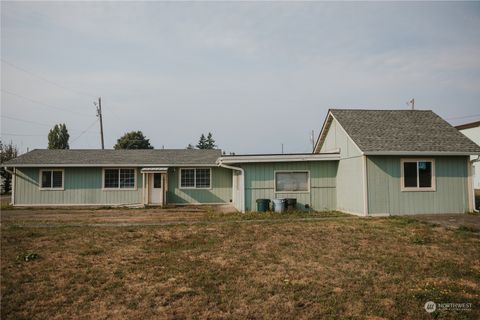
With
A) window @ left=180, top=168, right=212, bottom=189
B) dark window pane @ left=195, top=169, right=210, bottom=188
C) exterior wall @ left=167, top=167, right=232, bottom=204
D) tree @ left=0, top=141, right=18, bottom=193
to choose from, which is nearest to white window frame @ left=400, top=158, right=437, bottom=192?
exterior wall @ left=167, top=167, right=232, bottom=204

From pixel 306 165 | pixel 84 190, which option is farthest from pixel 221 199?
pixel 84 190

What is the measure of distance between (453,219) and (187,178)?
14.9 metres

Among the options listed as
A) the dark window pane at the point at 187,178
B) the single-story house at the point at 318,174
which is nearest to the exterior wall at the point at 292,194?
the single-story house at the point at 318,174

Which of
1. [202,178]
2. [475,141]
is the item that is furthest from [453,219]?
[475,141]

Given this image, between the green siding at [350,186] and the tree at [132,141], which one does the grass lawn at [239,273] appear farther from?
the tree at [132,141]

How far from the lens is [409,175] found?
46.2 feet

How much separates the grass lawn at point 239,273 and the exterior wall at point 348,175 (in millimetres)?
3655

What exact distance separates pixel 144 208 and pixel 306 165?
9852mm

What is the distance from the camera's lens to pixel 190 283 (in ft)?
19.4

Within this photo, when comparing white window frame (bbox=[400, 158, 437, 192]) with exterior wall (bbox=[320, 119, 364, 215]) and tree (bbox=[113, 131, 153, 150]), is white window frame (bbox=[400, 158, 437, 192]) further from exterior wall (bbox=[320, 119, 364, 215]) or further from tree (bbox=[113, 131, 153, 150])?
tree (bbox=[113, 131, 153, 150])

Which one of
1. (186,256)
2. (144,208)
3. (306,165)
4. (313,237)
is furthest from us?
(144,208)

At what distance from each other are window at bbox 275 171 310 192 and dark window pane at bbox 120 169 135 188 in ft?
33.5

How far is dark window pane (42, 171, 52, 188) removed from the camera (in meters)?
20.5

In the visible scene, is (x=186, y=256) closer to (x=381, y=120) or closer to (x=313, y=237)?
(x=313, y=237)
